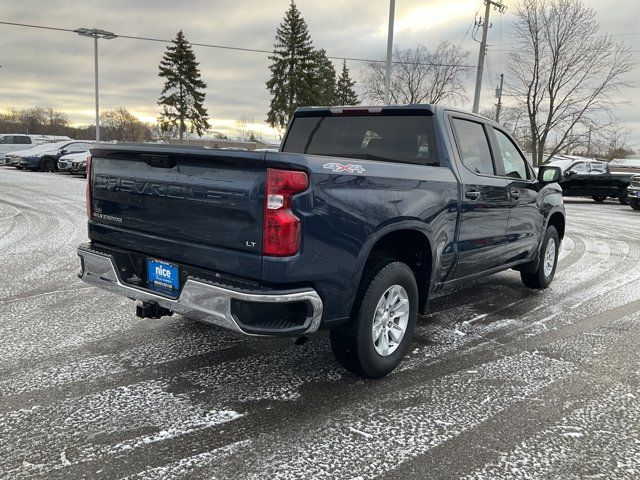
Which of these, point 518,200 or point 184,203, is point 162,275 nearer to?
point 184,203

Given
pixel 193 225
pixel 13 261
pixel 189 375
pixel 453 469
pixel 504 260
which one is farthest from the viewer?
pixel 13 261

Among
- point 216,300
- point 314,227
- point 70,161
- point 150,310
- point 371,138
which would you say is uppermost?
point 371,138

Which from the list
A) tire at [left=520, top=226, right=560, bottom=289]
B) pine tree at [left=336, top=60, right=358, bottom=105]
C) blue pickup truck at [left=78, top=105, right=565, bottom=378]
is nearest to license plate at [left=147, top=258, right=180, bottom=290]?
blue pickup truck at [left=78, top=105, right=565, bottom=378]

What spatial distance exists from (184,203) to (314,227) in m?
0.85

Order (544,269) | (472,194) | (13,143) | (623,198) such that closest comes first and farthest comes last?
(472,194) → (544,269) → (623,198) → (13,143)

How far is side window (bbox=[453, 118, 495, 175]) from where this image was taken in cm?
445

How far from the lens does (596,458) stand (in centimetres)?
274

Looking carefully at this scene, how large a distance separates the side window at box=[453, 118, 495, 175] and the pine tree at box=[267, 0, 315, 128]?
46.2 m

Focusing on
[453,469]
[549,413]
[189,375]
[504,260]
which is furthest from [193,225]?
[504,260]

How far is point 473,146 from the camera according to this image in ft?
15.3

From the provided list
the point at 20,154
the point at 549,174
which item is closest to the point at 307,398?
the point at 549,174

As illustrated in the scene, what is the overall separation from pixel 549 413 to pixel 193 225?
248cm

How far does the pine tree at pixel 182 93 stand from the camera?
57125 millimetres

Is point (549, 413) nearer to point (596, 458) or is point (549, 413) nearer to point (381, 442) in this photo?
point (596, 458)
